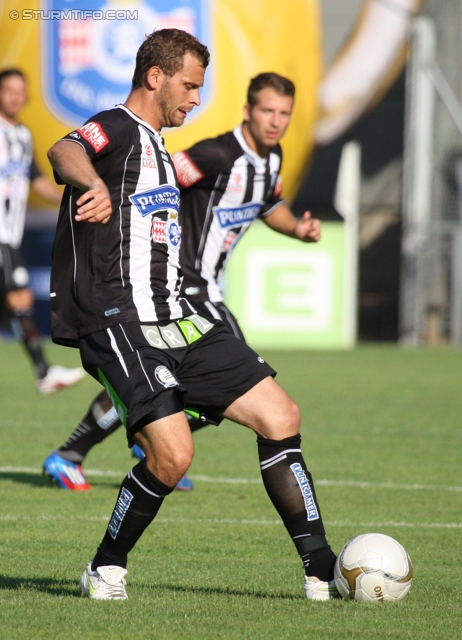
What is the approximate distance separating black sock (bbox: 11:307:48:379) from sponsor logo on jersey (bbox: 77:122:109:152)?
6.47 metres

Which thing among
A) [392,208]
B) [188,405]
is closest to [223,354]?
[188,405]

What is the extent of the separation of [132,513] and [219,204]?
285cm

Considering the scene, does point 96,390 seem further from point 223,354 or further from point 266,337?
point 223,354

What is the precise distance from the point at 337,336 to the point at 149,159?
16.7 metres

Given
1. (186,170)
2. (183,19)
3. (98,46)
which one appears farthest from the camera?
(98,46)

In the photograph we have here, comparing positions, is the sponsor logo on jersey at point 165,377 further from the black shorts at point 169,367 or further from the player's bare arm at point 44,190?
the player's bare arm at point 44,190

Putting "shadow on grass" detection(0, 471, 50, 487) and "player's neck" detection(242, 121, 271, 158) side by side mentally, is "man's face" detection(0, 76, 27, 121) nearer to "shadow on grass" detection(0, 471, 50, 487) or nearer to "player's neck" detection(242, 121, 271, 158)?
"player's neck" detection(242, 121, 271, 158)

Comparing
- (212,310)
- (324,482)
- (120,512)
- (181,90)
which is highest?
(181,90)

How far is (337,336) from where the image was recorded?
20812mm

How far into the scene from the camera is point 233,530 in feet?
18.4

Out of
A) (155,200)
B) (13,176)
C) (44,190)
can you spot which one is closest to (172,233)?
(155,200)

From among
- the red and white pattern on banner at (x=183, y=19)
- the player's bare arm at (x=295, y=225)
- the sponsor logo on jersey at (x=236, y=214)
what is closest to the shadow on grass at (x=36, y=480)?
the sponsor logo on jersey at (x=236, y=214)

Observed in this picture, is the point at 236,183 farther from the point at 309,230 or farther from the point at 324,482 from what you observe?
the point at 324,482

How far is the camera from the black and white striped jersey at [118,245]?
4.21m
